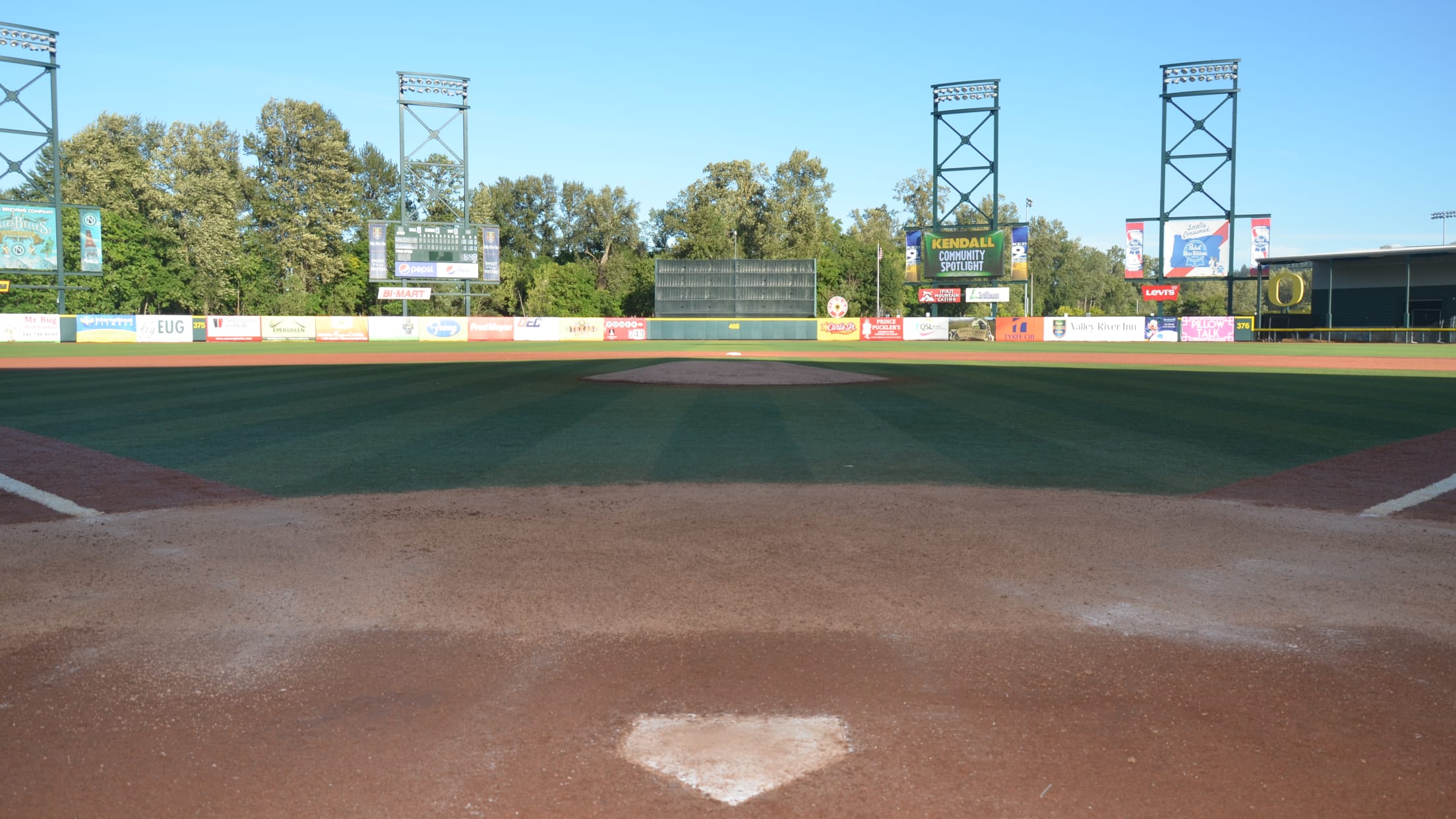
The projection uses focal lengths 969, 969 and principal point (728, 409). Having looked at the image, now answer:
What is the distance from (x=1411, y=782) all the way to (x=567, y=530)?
4548 mm

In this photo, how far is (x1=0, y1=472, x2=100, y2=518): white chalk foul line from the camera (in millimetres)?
6867

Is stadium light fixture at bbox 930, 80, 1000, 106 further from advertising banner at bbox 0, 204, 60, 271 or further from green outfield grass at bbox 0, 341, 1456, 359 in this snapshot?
advertising banner at bbox 0, 204, 60, 271

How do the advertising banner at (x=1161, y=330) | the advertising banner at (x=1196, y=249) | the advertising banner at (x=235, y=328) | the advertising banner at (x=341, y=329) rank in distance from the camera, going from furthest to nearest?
the advertising banner at (x=1196, y=249) → the advertising banner at (x=1161, y=330) → the advertising banner at (x=341, y=329) → the advertising banner at (x=235, y=328)

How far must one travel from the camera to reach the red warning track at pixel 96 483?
7.08m

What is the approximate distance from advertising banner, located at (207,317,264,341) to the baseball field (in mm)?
41447

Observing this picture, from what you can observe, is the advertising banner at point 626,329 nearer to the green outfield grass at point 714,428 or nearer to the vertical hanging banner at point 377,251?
the vertical hanging banner at point 377,251

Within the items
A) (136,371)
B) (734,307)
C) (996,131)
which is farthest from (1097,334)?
(136,371)

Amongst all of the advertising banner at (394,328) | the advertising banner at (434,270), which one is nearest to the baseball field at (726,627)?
the advertising banner at (434,270)

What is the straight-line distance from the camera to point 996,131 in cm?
5281

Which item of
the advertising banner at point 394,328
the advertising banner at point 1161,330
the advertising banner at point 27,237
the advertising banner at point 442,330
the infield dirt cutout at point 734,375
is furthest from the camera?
the advertising banner at point 1161,330

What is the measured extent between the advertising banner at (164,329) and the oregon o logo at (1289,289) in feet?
200

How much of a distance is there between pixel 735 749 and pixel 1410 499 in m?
6.63

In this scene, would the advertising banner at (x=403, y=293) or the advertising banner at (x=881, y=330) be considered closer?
the advertising banner at (x=403, y=293)

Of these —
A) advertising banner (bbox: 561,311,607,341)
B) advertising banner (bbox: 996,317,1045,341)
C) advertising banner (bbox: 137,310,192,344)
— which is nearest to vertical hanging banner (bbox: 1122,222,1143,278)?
advertising banner (bbox: 996,317,1045,341)
